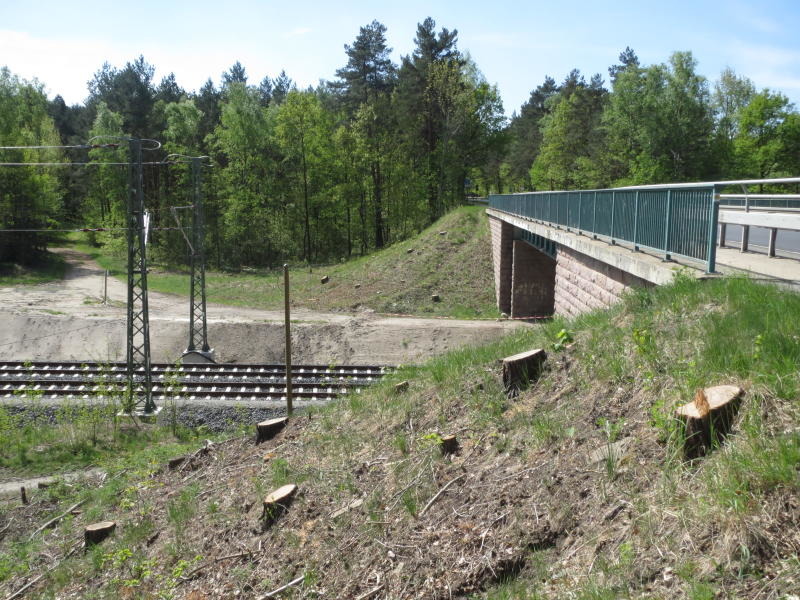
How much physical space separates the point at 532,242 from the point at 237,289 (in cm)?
2017

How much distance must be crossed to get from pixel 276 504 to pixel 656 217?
22.0 feet

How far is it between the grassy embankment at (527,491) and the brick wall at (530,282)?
63.7 feet

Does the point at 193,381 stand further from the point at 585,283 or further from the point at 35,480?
the point at 585,283

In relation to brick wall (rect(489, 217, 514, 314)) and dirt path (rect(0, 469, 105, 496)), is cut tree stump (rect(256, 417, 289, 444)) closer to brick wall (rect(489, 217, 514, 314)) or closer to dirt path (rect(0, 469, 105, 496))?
dirt path (rect(0, 469, 105, 496))

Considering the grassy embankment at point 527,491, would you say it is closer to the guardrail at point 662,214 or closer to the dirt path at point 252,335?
the guardrail at point 662,214

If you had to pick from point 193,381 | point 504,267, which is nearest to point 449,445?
point 193,381

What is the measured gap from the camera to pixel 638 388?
5910mm

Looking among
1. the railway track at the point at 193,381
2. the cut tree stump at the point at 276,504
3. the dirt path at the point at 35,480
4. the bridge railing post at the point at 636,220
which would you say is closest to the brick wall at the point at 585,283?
the bridge railing post at the point at 636,220

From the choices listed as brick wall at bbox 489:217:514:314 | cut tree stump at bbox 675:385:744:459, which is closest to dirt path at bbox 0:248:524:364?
brick wall at bbox 489:217:514:314

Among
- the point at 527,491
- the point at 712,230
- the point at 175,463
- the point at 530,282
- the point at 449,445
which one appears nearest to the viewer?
the point at 527,491

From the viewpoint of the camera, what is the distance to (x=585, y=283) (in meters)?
13.4

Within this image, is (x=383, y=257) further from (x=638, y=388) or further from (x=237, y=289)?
(x=638, y=388)

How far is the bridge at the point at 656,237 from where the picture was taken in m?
8.14

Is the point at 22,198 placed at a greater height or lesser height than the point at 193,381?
greater
